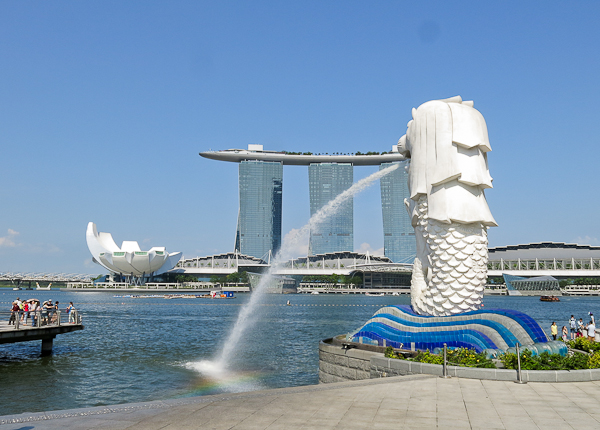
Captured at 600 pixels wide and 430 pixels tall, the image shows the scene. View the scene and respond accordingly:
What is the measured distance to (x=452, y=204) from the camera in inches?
598

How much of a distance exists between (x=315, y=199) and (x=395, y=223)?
93.9 ft

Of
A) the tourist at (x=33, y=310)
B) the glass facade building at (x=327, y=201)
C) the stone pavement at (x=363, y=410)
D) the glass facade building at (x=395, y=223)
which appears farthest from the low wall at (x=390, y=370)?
the glass facade building at (x=395, y=223)

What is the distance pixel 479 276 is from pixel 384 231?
168 m

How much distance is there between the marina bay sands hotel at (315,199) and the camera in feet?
584

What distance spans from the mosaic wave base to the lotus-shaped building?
120509 mm

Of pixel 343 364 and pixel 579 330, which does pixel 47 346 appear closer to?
pixel 343 364

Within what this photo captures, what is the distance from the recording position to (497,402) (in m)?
8.26

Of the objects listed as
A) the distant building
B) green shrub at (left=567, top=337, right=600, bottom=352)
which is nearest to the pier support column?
green shrub at (left=567, top=337, right=600, bottom=352)

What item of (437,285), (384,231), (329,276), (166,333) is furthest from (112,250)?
(437,285)

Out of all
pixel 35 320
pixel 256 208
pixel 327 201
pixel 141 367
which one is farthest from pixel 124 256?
pixel 141 367

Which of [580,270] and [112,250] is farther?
[112,250]

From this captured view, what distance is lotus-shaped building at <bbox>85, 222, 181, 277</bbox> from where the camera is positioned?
424 feet

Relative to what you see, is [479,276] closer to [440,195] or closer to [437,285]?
[437,285]

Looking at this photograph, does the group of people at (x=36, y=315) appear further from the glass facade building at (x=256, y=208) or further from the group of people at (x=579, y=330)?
the glass facade building at (x=256, y=208)
